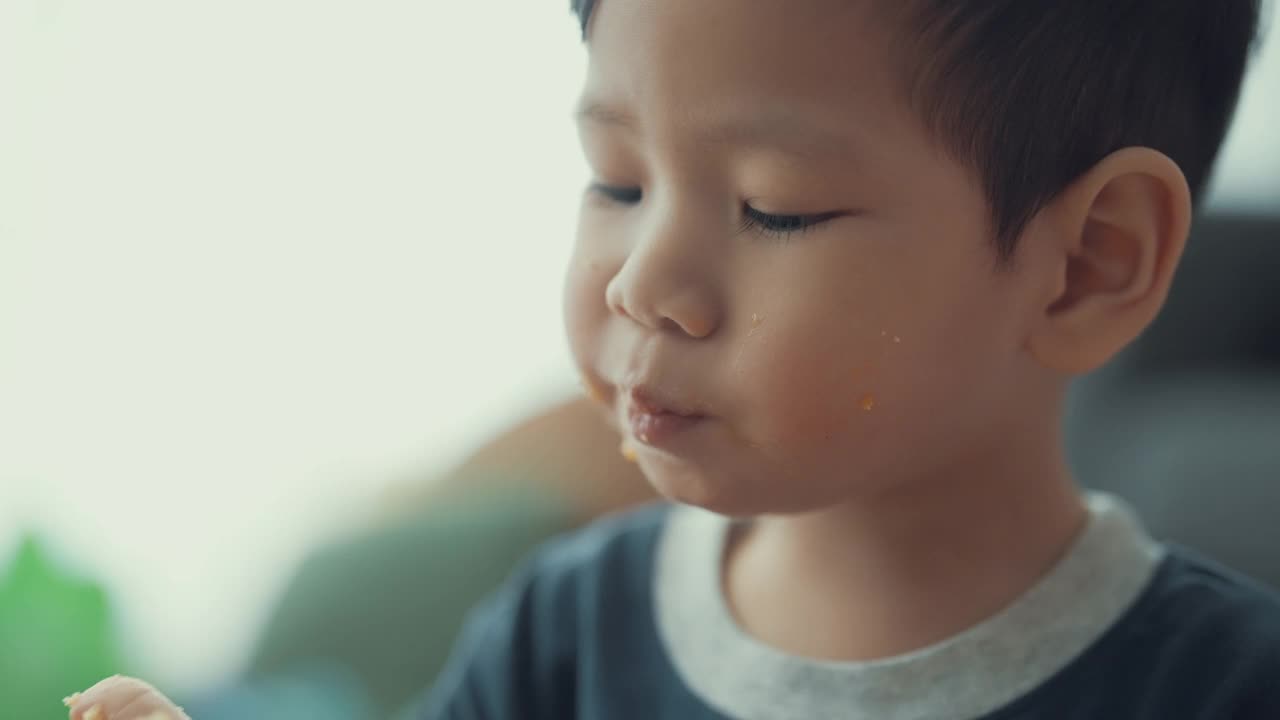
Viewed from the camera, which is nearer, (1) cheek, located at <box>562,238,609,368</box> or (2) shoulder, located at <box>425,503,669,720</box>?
(1) cheek, located at <box>562,238,609,368</box>

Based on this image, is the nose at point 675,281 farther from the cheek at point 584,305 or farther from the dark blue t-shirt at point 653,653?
the dark blue t-shirt at point 653,653

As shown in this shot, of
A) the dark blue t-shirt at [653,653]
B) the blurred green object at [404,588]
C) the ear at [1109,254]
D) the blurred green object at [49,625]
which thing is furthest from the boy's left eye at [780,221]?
the blurred green object at [404,588]

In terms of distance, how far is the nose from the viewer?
0.58m

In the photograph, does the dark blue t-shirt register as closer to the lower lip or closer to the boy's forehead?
the lower lip

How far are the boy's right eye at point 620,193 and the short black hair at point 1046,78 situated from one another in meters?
0.08

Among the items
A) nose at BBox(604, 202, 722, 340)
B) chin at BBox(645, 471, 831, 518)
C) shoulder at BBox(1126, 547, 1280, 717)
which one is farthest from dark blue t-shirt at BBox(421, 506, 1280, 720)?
nose at BBox(604, 202, 722, 340)

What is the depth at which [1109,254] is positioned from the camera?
0.64 meters

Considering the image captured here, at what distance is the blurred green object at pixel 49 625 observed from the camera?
2.35 feet

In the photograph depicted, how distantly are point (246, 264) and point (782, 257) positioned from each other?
47cm

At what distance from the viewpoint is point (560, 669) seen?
850mm

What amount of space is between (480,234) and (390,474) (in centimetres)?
22

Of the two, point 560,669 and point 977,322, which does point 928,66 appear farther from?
point 560,669

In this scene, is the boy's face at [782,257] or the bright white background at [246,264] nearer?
the boy's face at [782,257]

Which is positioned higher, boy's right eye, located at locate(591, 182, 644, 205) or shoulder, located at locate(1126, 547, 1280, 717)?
boy's right eye, located at locate(591, 182, 644, 205)
